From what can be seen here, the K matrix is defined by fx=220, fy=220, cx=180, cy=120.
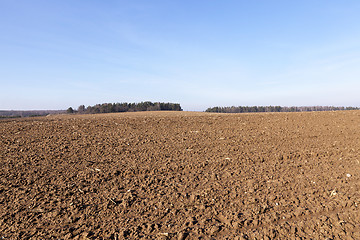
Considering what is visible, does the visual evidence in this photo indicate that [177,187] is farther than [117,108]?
No

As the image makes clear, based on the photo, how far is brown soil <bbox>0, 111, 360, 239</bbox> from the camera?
3.84m

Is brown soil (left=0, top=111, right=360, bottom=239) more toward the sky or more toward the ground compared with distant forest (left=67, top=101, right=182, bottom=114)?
more toward the ground

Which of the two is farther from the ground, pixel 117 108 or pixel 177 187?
pixel 117 108

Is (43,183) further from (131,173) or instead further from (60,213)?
(131,173)

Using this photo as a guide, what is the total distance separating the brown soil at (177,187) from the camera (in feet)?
12.6

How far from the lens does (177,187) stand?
17.5 ft

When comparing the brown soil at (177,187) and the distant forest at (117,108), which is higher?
the distant forest at (117,108)

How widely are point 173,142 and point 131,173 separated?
145 inches

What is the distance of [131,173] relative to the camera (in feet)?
20.2

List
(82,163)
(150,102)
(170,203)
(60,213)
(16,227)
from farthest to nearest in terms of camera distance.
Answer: (150,102), (82,163), (170,203), (60,213), (16,227)

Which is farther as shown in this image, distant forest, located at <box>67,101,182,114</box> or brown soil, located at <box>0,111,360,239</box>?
distant forest, located at <box>67,101,182,114</box>

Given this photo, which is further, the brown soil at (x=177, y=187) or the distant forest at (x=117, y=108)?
the distant forest at (x=117, y=108)

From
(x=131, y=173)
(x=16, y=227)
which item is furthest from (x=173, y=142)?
(x=16, y=227)

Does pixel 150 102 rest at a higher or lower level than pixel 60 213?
higher
